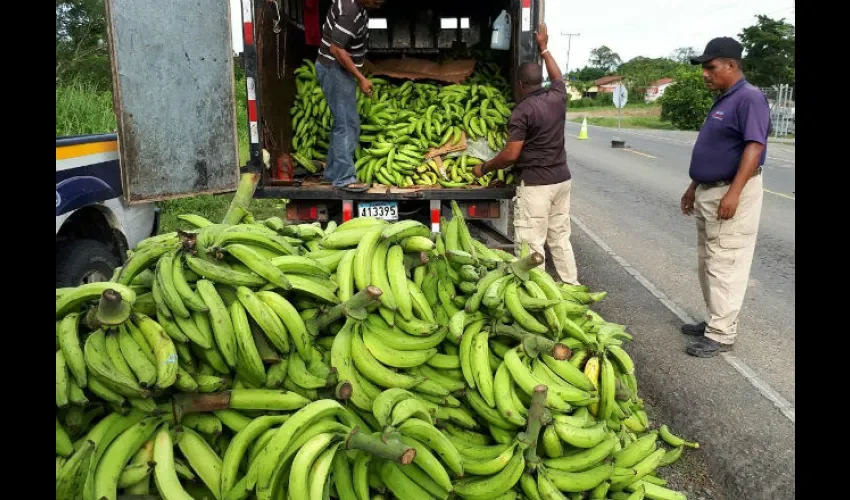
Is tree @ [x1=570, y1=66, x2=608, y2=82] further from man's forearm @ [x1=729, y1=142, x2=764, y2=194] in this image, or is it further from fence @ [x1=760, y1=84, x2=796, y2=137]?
man's forearm @ [x1=729, y1=142, x2=764, y2=194]

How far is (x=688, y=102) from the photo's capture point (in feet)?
126

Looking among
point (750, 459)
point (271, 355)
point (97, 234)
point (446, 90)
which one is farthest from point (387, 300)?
point (446, 90)

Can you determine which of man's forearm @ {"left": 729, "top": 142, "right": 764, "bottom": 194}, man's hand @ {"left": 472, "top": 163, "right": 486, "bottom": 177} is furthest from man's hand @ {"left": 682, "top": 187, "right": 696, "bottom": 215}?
man's hand @ {"left": 472, "top": 163, "right": 486, "bottom": 177}

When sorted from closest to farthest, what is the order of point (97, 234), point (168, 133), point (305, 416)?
point (305, 416), point (97, 234), point (168, 133)

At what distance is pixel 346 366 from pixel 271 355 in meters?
0.28

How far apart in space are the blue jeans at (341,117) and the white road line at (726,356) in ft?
10.6

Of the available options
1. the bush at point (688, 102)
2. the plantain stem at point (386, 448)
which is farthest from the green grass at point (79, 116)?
the bush at point (688, 102)

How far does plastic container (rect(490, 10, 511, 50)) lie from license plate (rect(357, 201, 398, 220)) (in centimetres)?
214

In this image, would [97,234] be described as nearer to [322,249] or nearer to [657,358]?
[322,249]

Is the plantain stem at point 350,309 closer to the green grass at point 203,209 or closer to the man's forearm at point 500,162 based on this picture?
the man's forearm at point 500,162

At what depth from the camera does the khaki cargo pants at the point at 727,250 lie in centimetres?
454

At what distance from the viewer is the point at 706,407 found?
3973 millimetres

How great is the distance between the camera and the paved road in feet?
11.7
